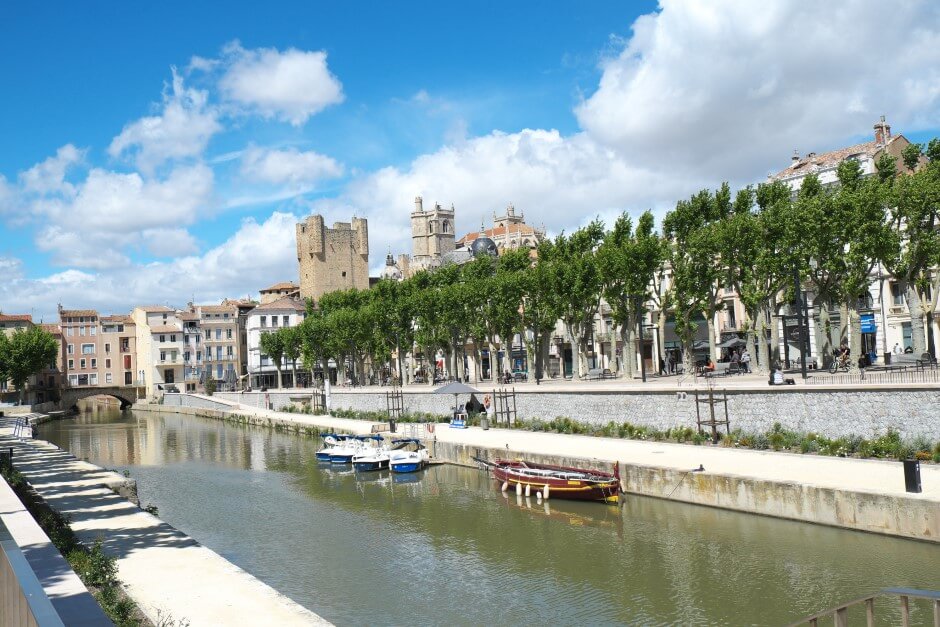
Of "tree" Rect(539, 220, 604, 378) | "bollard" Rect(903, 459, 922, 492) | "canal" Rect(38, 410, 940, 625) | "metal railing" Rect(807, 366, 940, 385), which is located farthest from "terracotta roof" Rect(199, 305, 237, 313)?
"bollard" Rect(903, 459, 922, 492)

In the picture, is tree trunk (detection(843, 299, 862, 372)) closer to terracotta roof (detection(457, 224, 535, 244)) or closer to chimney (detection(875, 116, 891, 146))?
chimney (detection(875, 116, 891, 146))

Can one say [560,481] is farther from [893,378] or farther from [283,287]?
[283,287]

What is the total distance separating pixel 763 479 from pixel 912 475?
420 centimetres

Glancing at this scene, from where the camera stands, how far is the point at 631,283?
4725 cm

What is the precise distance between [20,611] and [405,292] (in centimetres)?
7158

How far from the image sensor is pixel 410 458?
121 feet

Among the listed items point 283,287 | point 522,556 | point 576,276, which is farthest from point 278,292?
point 522,556

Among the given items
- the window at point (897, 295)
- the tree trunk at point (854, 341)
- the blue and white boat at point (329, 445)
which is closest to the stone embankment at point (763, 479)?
the blue and white boat at point (329, 445)

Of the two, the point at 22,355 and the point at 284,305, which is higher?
the point at 284,305

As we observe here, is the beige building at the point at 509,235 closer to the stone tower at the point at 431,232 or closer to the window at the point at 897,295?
the stone tower at the point at 431,232

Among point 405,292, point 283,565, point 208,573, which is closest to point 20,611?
point 208,573

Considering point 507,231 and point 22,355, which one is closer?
point 22,355

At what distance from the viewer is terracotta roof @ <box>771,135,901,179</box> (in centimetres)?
5616

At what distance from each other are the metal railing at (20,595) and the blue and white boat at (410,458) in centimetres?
3042
